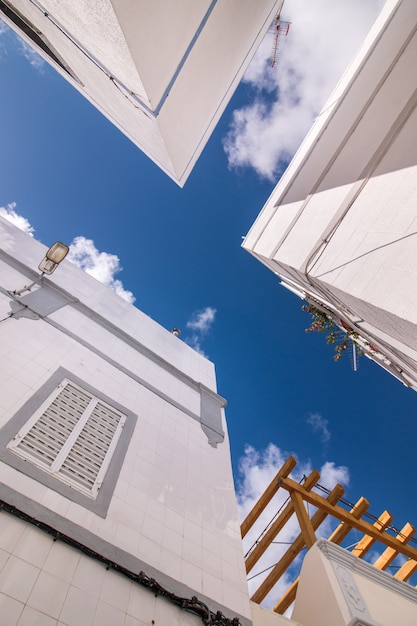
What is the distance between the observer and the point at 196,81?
5.82 m

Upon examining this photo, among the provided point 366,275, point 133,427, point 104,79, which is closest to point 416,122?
point 366,275

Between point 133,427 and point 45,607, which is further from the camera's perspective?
point 133,427

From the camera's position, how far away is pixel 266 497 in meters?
8.03

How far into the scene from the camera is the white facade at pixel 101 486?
3.21 metres

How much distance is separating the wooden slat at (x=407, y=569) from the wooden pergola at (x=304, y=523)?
0.04 feet

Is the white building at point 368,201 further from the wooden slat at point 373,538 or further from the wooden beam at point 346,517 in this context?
the wooden slat at point 373,538

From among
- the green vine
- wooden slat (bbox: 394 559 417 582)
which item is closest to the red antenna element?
the green vine

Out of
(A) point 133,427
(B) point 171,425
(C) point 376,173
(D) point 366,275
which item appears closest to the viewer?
(D) point 366,275

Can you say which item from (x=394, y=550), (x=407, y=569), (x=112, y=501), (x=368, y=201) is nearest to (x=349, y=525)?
(x=394, y=550)

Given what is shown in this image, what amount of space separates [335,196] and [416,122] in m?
1.59

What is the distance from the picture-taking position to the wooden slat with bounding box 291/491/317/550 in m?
6.90

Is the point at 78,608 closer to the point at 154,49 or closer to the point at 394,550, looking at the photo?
the point at 154,49

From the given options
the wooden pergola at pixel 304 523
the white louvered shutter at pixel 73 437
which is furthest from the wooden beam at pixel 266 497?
the white louvered shutter at pixel 73 437

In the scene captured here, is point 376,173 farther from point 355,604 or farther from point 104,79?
point 355,604
